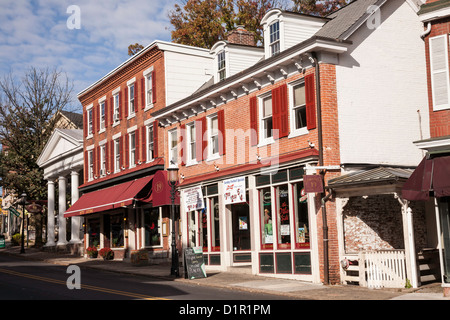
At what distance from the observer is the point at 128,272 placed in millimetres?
23922

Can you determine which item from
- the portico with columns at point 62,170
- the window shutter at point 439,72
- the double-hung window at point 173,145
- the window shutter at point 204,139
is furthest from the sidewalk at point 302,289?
the portico with columns at point 62,170

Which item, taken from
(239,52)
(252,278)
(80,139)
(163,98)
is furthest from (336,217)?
(80,139)

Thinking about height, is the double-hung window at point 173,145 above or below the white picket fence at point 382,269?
above

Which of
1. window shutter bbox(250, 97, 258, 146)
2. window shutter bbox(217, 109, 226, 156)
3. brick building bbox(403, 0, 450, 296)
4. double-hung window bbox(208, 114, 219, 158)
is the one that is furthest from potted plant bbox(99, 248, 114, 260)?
brick building bbox(403, 0, 450, 296)

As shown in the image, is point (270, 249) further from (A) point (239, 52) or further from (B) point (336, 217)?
(A) point (239, 52)

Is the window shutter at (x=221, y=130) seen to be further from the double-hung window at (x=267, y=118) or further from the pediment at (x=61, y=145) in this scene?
the pediment at (x=61, y=145)

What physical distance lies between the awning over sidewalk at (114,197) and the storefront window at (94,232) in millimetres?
1620

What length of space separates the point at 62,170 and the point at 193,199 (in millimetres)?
19072

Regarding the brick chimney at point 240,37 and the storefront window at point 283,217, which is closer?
the storefront window at point 283,217

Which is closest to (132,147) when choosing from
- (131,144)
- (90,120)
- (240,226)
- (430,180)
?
(131,144)

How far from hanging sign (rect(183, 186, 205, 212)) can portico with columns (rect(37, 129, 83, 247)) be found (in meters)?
16.0

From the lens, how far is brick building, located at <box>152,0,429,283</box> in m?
17.8

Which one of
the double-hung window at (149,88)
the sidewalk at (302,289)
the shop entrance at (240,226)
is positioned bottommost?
the sidewalk at (302,289)

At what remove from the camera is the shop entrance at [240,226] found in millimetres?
22095
